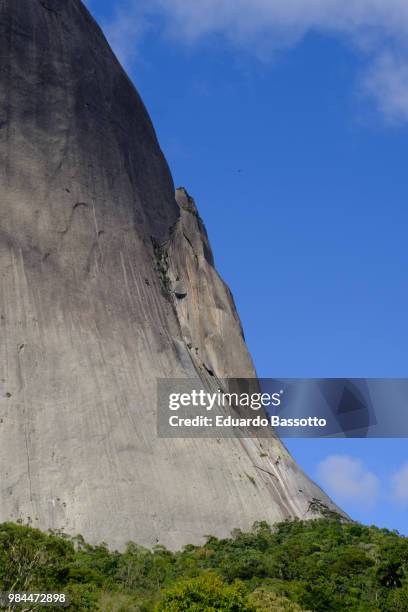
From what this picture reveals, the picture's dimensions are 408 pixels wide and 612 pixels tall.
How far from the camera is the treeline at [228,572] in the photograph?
31.6 metres

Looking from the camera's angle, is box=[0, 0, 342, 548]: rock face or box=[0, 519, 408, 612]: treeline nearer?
box=[0, 519, 408, 612]: treeline

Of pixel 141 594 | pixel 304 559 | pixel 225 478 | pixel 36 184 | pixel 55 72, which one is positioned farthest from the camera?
pixel 55 72

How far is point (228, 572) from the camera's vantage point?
3903 centimetres

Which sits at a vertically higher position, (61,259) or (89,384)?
(61,259)

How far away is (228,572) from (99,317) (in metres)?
15.6

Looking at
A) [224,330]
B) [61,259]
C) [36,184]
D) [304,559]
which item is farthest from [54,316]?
[304,559]

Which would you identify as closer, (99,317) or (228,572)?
Answer: (228,572)

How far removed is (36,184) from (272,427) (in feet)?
53.3

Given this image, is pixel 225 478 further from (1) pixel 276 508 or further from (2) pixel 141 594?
(2) pixel 141 594

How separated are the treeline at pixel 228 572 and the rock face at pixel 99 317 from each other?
2.29m

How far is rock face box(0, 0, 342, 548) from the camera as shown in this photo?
45500mm

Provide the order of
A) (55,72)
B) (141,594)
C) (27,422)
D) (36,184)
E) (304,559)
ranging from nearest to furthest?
(141,594), (304,559), (27,422), (36,184), (55,72)

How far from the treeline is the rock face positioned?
7.52 feet

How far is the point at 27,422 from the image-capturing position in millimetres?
46031
